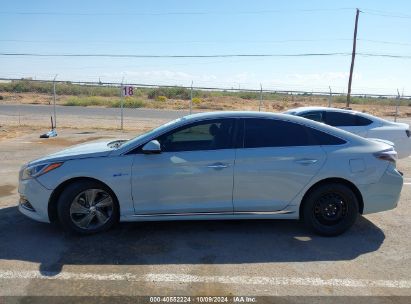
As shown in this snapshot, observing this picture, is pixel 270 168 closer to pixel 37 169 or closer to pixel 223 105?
pixel 37 169

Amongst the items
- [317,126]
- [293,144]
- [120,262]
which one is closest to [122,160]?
[120,262]

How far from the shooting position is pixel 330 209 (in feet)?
16.4

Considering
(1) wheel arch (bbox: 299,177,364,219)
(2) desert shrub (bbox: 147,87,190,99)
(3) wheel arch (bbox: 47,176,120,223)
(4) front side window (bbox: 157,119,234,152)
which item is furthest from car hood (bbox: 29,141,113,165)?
(2) desert shrub (bbox: 147,87,190,99)

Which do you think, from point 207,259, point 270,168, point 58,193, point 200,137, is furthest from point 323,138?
point 58,193

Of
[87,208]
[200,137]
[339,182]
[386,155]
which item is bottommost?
[87,208]

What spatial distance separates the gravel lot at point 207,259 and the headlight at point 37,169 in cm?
72

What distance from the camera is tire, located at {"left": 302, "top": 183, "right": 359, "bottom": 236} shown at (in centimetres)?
492

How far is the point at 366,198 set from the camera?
497 cm

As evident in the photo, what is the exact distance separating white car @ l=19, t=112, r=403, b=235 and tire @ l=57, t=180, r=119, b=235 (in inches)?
0.5

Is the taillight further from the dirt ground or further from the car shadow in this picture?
the dirt ground

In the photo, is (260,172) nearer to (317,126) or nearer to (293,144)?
(293,144)

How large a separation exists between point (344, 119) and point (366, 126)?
480mm

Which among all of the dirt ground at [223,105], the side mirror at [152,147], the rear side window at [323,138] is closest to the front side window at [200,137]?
the side mirror at [152,147]

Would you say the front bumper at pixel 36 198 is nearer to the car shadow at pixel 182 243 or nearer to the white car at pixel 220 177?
the white car at pixel 220 177
